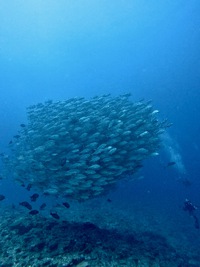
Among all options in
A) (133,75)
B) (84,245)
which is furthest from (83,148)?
(133,75)

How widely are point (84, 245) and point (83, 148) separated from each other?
12.5 feet

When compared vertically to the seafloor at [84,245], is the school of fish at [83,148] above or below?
above

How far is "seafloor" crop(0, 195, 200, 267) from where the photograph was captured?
7765 millimetres

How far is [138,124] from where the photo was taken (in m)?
11.9

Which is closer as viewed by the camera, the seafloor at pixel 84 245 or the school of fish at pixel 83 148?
the seafloor at pixel 84 245

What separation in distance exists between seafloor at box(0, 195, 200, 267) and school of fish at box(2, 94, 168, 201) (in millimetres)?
1277

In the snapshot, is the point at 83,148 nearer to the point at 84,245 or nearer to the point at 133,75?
the point at 84,245

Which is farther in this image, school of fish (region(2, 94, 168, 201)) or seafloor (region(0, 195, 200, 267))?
school of fish (region(2, 94, 168, 201))

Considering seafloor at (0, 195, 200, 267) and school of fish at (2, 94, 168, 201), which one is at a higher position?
school of fish at (2, 94, 168, 201)

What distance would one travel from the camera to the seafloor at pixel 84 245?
776 cm

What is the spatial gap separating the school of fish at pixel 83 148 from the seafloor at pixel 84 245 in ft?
4.19

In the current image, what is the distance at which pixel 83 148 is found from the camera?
1098 centimetres

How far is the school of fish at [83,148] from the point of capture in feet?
33.1

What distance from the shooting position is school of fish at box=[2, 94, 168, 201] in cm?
1008
